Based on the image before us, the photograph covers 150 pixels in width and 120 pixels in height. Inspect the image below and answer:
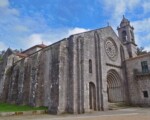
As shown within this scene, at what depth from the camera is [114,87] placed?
24.1 meters

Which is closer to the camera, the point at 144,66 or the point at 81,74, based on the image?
the point at 81,74

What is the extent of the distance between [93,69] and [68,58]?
3.37 metres

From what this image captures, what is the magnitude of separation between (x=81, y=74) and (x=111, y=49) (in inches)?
359

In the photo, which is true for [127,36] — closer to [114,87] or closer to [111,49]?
[111,49]

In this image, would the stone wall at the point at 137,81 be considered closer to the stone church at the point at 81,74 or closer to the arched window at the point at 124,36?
the stone church at the point at 81,74

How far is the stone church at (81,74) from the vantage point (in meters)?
16.5

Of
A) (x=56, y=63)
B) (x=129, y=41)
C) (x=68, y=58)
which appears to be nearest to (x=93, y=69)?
(x=68, y=58)

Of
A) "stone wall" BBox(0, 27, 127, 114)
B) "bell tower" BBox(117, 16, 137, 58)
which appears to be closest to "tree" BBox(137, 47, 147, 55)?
"bell tower" BBox(117, 16, 137, 58)

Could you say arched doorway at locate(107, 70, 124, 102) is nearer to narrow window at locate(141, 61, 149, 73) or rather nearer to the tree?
narrow window at locate(141, 61, 149, 73)

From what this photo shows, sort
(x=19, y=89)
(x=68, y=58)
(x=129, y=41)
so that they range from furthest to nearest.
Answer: (x=129, y=41), (x=19, y=89), (x=68, y=58)

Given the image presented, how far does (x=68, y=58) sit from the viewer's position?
17.7 m

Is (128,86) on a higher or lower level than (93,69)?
lower

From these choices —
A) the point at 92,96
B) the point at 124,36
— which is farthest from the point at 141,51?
the point at 92,96

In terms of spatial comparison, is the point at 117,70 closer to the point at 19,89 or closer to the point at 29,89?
the point at 29,89
